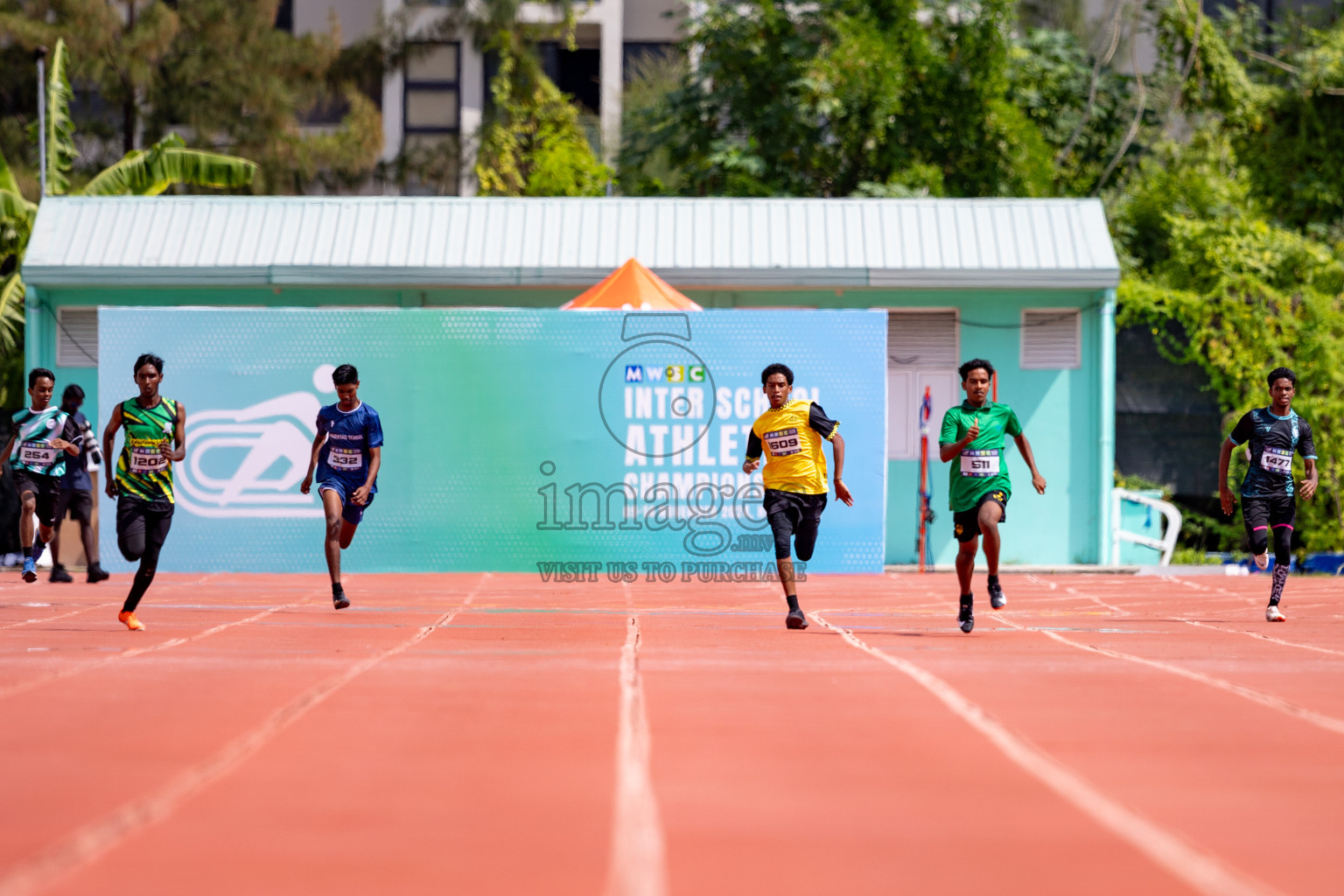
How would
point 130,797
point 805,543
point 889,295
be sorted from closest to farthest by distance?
1. point 130,797
2. point 805,543
3. point 889,295

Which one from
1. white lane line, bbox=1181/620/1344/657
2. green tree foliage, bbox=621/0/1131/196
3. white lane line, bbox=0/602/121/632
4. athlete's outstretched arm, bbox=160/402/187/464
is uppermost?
green tree foliage, bbox=621/0/1131/196

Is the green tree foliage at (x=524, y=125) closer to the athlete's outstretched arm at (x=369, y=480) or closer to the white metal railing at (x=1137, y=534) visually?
the white metal railing at (x=1137, y=534)

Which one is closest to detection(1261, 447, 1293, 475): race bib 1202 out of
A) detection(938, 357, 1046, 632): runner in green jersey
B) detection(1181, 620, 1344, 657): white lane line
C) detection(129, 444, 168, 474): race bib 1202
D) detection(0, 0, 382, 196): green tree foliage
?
detection(1181, 620, 1344, 657): white lane line

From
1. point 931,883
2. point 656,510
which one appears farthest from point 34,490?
point 931,883

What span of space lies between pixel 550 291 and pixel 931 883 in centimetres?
1517

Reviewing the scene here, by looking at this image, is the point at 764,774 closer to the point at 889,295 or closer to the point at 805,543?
the point at 805,543

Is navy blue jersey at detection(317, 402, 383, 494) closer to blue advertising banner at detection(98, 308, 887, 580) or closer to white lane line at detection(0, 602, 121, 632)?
white lane line at detection(0, 602, 121, 632)

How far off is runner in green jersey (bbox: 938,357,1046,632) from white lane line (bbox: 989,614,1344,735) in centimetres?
77

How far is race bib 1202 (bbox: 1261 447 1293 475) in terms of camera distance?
11.9m

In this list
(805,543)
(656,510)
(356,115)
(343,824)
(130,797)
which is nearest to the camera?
(343,824)

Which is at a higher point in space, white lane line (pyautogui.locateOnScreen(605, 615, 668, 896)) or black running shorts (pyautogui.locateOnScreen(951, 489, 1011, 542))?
black running shorts (pyautogui.locateOnScreen(951, 489, 1011, 542))

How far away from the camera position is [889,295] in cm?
1830

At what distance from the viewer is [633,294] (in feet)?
53.6

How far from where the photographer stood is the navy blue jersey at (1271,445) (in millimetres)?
11836
